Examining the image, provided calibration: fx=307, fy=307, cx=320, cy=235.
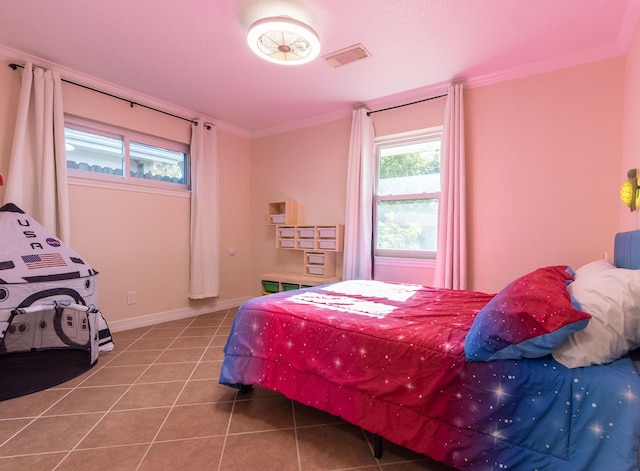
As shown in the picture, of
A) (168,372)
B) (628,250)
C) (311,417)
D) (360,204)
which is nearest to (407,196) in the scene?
(360,204)

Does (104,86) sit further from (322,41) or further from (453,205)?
(453,205)

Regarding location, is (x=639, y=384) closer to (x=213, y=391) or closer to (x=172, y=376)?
(x=213, y=391)

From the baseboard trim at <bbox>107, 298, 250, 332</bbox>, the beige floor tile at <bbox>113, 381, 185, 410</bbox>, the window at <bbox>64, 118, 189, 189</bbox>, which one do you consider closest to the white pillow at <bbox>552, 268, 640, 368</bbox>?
the beige floor tile at <bbox>113, 381, 185, 410</bbox>

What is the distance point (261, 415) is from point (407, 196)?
2511mm

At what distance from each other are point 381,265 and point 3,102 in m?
3.70

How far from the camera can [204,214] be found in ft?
12.4

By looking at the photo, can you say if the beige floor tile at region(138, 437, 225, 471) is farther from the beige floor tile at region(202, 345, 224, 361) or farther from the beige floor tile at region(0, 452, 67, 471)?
the beige floor tile at region(202, 345, 224, 361)

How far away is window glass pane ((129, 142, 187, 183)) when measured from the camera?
340 cm

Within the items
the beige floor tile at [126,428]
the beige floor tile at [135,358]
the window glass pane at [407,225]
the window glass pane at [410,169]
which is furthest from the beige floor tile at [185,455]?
the window glass pane at [410,169]

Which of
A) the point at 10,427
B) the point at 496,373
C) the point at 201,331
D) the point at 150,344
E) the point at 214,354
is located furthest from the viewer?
the point at 201,331

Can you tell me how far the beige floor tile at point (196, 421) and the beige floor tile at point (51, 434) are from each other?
15.8 inches

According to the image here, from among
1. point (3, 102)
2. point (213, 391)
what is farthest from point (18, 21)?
point (213, 391)

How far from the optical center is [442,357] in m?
1.20

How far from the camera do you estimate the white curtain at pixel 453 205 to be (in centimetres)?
280
